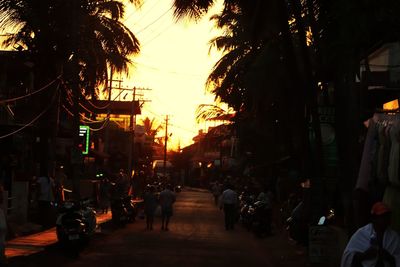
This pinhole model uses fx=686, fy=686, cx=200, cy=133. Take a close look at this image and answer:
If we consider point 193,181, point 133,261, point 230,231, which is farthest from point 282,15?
point 193,181

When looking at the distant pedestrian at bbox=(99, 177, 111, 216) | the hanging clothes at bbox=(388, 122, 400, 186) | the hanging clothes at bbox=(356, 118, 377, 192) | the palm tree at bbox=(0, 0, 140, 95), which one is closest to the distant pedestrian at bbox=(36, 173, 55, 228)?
the palm tree at bbox=(0, 0, 140, 95)

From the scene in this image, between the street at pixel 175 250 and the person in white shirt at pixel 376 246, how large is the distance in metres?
8.05

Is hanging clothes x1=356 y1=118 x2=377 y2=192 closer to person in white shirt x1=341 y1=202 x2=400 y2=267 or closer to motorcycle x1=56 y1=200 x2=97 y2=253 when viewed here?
person in white shirt x1=341 y1=202 x2=400 y2=267

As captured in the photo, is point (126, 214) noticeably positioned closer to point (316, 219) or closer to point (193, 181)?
point (316, 219)

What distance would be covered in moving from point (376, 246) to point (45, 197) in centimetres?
1550

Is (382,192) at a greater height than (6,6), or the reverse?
(6,6)

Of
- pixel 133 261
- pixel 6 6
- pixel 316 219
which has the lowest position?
pixel 133 261

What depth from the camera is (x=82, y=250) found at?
1639 centimetres

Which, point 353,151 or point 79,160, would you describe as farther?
point 79,160

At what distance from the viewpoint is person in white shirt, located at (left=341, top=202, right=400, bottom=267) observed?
247 inches

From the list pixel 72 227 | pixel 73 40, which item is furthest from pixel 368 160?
pixel 73 40

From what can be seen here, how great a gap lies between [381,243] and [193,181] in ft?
360

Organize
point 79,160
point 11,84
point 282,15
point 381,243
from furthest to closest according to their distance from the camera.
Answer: point 11,84
point 79,160
point 282,15
point 381,243

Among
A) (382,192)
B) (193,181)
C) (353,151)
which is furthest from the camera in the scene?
(193,181)
